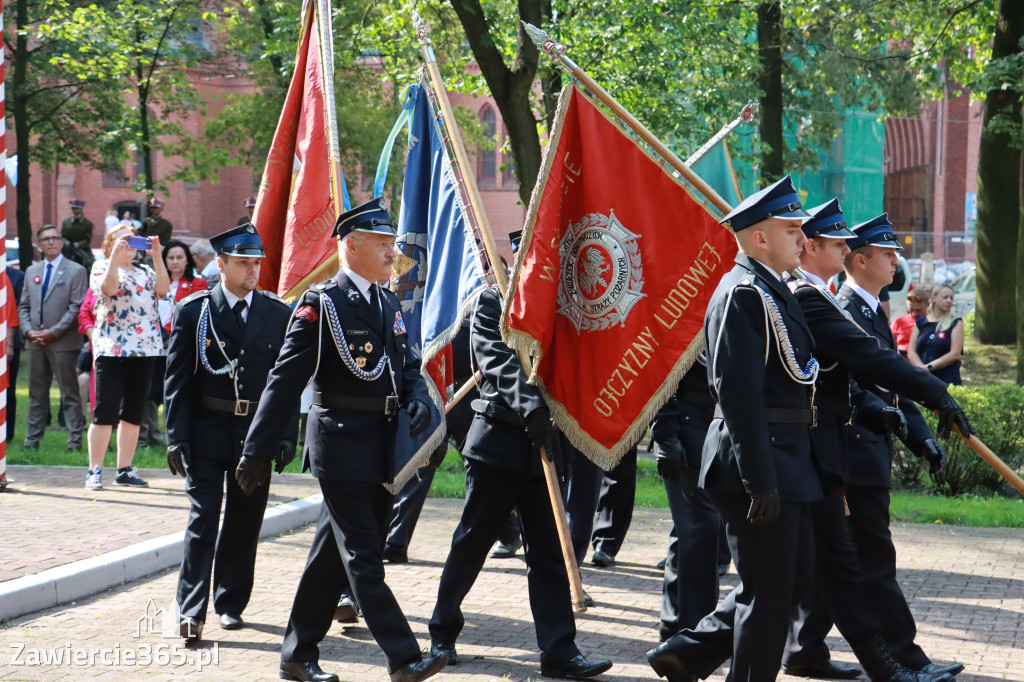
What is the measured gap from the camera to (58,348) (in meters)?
13.0

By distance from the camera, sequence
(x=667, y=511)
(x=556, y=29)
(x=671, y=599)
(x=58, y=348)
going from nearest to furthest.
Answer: (x=671, y=599), (x=667, y=511), (x=58, y=348), (x=556, y=29)

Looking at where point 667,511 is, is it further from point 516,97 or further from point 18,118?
point 18,118

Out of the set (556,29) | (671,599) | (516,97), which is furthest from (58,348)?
(671,599)

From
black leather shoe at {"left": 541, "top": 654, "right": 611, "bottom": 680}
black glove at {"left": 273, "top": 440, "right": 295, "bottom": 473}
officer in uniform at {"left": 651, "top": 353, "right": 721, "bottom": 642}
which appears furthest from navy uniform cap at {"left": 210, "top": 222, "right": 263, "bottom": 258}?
black leather shoe at {"left": 541, "top": 654, "right": 611, "bottom": 680}

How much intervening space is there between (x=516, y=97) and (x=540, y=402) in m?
9.42

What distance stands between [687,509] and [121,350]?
578 cm

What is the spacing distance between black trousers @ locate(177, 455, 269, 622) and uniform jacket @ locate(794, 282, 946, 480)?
2978 mm

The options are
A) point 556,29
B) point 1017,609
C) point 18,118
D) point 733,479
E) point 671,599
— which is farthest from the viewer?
point 18,118

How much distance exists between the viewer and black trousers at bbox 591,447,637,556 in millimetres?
8453

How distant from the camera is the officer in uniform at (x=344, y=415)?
553 cm

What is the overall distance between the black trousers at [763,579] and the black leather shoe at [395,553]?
3.69m

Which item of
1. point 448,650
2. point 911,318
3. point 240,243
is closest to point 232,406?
point 240,243

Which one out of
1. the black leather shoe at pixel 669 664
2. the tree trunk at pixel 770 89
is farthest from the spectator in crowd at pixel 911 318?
the black leather shoe at pixel 669 664

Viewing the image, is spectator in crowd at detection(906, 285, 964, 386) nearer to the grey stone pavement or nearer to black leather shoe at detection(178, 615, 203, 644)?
the grey stone pavement
